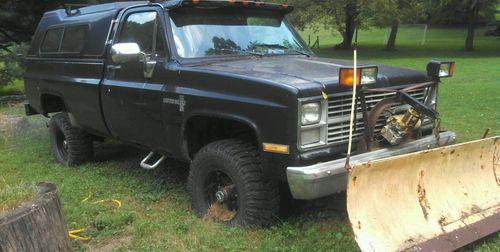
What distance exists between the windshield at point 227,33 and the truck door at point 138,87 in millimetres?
218

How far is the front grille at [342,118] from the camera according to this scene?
414 cm

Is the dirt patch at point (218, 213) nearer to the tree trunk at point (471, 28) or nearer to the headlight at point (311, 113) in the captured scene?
the headlight at point (311, 113)

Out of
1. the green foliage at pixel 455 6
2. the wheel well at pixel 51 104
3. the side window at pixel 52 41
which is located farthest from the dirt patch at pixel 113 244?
the green foliage at pixel 455 6

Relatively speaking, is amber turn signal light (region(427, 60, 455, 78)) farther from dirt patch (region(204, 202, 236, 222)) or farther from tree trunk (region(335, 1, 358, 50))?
tree trunk (region(335, 1, 358, 50))

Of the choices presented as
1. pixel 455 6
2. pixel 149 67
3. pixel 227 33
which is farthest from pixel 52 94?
pixel 455 6

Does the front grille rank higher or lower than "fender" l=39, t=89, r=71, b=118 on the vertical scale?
higher

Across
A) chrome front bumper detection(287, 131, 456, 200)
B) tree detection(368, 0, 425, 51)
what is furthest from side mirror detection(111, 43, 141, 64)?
tree detection(368, 0, 425, 51)

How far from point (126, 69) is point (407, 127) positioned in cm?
282

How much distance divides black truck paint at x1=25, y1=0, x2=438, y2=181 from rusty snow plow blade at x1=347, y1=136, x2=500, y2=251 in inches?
18.1

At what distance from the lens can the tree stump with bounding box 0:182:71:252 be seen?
3.51 metres

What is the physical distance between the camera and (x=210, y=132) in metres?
5.01

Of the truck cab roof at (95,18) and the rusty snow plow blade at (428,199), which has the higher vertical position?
the truck cab roof at (95,18)

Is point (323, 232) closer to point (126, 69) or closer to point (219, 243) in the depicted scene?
point (219, 243)

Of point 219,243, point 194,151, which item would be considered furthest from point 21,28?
point 219,243
